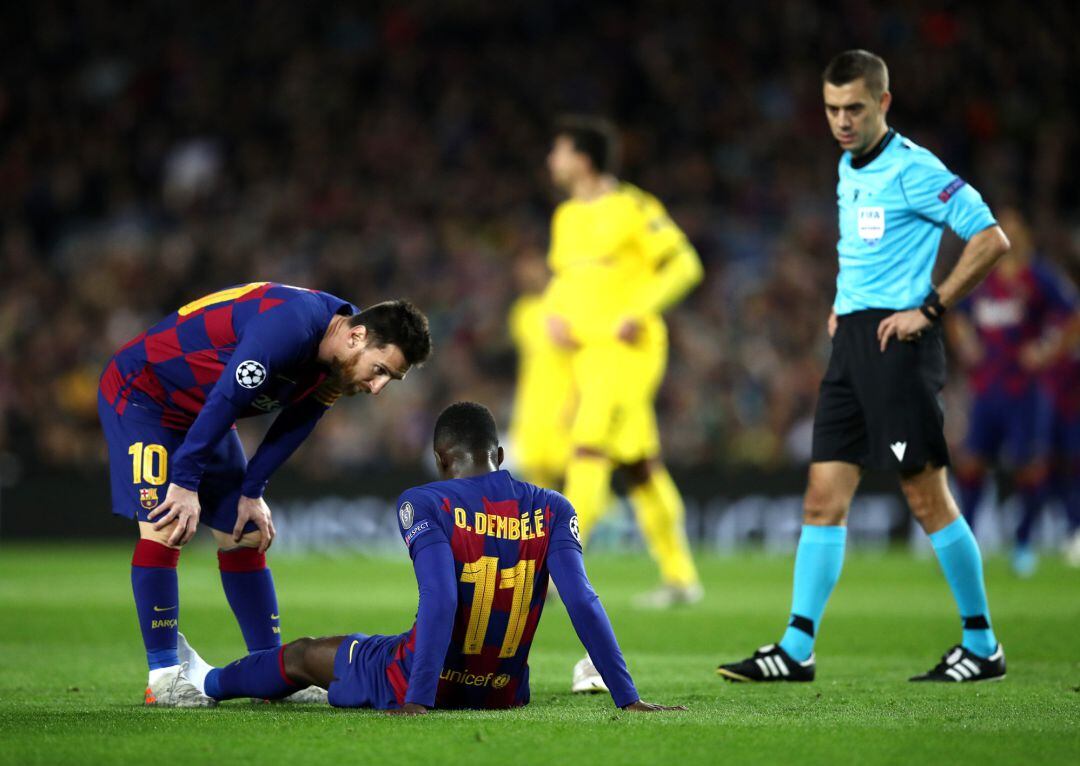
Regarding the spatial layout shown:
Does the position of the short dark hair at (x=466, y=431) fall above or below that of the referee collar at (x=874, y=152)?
below

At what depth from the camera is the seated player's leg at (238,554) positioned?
5535mm

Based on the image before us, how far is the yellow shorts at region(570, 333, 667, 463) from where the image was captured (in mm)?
9195

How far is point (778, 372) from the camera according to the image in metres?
16.2

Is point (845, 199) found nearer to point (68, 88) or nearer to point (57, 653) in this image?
point (57, 653)

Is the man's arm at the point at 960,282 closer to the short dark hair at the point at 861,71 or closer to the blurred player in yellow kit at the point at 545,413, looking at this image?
the short dark hair at the point at 861,71

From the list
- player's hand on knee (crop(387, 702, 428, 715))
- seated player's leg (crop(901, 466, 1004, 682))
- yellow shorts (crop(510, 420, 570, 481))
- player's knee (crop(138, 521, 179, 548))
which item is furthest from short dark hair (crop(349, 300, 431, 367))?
yellow shorts (crop(510, 420, 570, 481))

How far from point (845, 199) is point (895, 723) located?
243 centimetres

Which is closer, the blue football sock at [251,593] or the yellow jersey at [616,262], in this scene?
the blue football sock at [251,593]

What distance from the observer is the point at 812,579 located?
19.5 feet

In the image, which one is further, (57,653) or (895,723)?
(57,653)

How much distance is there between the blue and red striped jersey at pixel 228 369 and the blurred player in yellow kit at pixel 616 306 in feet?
12.8

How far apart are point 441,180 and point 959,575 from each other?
49.6 feet

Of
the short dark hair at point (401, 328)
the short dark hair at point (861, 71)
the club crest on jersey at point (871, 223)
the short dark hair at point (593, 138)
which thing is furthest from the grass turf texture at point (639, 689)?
the short dark hair at point (593, 138)

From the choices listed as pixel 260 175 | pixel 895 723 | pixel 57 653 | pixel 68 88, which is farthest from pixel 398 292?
pixel 895 723
